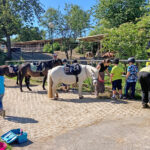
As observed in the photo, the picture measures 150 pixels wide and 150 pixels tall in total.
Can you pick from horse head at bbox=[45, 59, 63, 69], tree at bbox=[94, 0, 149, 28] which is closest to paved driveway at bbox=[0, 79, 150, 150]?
horse head at bbox=[45, 59, 63, 69]

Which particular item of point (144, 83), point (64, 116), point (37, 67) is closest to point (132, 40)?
point (37, 67)

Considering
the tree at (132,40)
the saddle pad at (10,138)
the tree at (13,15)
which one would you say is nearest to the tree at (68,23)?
the tree at (13,15)

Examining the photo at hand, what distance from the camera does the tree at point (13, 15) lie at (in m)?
23.5

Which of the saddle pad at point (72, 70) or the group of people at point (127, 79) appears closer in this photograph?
the group of people at point (127, 79)

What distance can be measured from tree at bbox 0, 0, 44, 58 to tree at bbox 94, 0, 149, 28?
10251 mm

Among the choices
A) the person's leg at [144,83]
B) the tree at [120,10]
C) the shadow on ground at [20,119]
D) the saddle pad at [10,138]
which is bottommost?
the shadow on ground at [20,119]

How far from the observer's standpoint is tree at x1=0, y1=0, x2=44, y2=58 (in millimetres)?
23453

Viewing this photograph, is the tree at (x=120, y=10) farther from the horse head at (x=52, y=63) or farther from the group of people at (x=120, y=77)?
the group of people at (x=120, y=77)

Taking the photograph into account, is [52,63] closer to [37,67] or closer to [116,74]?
[37,67]

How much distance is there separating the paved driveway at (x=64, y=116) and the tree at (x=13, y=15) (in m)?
18.6

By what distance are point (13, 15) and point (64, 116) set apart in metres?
21.9

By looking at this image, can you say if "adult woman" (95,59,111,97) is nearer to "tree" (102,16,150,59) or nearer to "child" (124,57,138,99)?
"child" (124,57,138,99)

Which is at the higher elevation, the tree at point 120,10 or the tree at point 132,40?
the tree at point 120,10

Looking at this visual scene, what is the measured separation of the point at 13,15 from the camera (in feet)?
77.9
